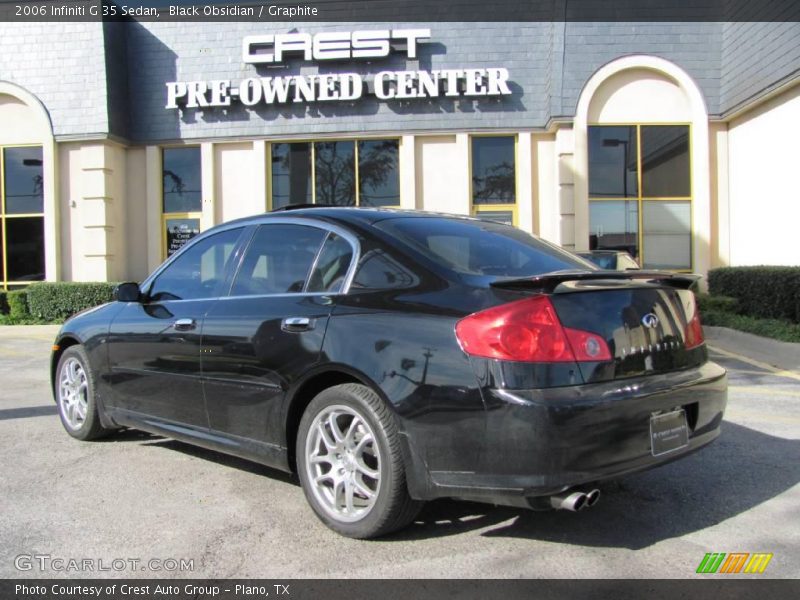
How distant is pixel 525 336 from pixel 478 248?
91cm

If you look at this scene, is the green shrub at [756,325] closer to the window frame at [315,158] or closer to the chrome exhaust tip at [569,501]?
the window frame at [315,158]

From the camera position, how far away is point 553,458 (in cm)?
283

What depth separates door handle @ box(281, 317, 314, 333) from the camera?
3.57 meters

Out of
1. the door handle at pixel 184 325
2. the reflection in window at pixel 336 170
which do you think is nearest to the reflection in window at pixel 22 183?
the reflection in window at pixel 336 170

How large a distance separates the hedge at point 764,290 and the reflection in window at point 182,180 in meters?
11.5

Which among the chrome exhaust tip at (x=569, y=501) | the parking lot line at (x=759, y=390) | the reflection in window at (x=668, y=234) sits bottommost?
the parking lot line at (x=759, y=390)

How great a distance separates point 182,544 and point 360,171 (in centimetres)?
1290

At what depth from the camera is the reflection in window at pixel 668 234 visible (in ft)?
48.4

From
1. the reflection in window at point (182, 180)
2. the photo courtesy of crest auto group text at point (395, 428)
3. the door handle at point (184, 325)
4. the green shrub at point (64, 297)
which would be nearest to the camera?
the photo courtesy of crest auto group text at point (395, 428)

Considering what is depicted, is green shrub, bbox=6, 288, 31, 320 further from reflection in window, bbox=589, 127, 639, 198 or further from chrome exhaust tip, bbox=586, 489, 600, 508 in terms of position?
chrome exhaust tip, bbox=586, 489, 600, 508

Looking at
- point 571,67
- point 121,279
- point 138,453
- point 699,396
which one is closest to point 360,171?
point 571,67

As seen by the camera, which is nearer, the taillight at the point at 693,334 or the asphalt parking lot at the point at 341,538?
the asphalt parking lot at the point at 341,538

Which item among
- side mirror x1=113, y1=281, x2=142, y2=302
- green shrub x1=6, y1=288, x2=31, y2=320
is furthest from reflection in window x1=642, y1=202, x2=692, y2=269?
green shrub x1=6, y1=288, x2=31, y2=320

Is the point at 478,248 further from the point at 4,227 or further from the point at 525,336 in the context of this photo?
the point at 4,227
